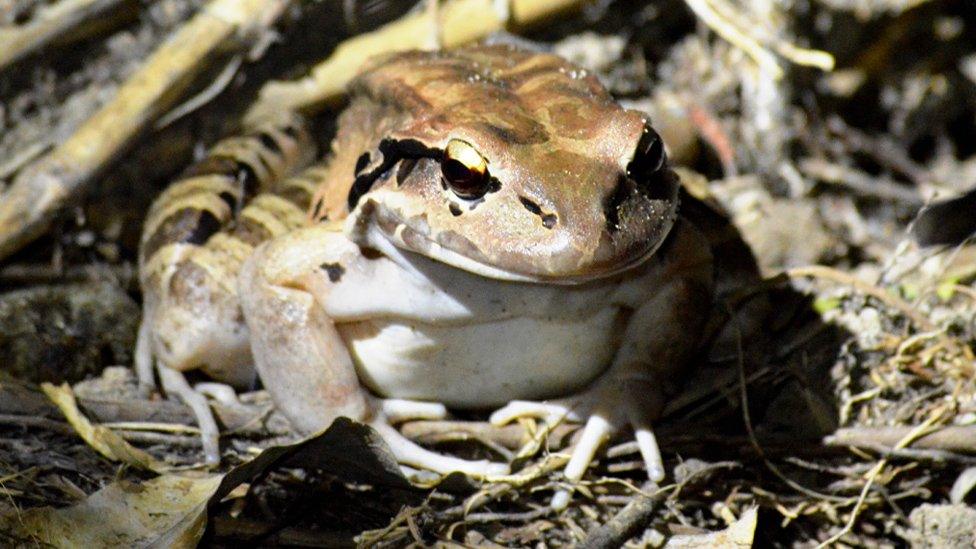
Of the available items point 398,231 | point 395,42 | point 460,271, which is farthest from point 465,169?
point 395,42

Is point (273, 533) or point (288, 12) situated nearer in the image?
point (273, 533)

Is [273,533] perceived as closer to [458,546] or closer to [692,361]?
[458,546]

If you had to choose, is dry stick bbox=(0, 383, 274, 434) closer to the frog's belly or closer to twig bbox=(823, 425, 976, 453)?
the frog's belly

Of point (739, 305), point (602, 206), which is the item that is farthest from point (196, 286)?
point (739, 305)

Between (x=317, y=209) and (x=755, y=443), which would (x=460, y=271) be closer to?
(x=317, y=209)

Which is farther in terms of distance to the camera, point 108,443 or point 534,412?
point 534,412

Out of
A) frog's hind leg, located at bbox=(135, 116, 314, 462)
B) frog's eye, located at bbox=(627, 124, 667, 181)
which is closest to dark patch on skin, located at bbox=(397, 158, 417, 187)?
frog's eye, located at bbox=(627, 124, 667, 181)
